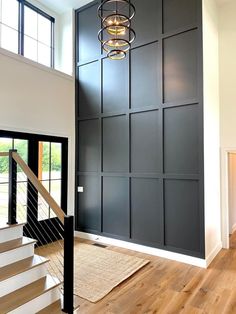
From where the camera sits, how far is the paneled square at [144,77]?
15.2 feet

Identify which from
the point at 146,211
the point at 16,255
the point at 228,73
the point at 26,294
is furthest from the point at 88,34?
the point at 26,294

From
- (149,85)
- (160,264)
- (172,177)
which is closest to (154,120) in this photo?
(149,85)

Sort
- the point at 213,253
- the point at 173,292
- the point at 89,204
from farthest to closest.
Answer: the point at 89,204 < the point at 213,253 < the point at 173,292

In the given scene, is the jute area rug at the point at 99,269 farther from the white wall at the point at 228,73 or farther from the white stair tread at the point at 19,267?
the white wall at the point at 228,73

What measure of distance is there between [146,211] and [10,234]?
248 cm

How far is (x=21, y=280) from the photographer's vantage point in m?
2.62

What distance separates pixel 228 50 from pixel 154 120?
82.7 inches

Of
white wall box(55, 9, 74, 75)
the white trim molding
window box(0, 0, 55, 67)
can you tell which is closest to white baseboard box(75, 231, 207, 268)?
the white trim molding

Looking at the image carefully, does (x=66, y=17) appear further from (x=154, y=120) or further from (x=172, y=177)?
(x=172, y=177)

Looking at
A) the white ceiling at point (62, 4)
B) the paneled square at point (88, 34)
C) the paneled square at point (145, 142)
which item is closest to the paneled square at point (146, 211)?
the paneled square at point (145, 142)

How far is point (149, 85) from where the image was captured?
470 centimetres

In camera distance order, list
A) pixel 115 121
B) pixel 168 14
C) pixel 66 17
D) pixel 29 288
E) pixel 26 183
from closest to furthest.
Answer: pixel 29 288, pixel 168 14, pixel 26 183, pixel 115 121, pixel 66 17

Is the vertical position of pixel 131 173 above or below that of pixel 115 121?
below

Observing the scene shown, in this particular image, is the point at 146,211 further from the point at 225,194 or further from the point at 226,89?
the point at 226,89
